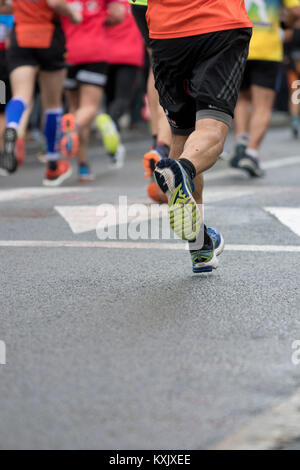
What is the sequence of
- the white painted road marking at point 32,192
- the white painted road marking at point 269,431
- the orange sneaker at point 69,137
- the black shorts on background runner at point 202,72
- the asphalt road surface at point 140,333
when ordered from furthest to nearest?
1. the orange sneaker at point 69,137
2. the white painted road marking at point 32,192
3. the black shorts on background runner at point 202,72
4. the asphalt road surface at point 140,333
5. the white painted road marking at point 269,431

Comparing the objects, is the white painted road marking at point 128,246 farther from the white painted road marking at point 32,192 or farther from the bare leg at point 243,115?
the bare leg at point 243,115

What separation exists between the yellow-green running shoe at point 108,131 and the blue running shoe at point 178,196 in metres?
5.36

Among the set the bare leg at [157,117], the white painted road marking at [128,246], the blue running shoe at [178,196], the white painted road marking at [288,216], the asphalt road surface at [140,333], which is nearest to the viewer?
the asphalt road surface at [140,333]

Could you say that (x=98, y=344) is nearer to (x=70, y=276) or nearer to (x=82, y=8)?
(x=70, y=276)

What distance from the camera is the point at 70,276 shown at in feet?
14.8

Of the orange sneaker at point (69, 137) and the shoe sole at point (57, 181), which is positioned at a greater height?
the orange sneaker at point (69, 137)

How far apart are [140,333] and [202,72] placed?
1391 millimetres

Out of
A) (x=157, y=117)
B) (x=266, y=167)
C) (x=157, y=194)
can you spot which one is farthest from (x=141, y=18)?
(x=266, y=167)

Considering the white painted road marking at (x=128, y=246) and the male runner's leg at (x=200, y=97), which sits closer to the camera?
the male runner's leg at (x=200, y=97)

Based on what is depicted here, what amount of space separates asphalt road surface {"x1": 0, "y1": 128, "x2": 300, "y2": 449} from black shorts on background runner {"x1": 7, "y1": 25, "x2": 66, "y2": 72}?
2053 millimetres

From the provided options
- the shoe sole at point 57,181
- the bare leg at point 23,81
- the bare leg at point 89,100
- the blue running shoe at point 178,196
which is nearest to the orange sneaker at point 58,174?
the shoe sole at point 57,181

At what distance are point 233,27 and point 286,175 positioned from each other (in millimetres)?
4661

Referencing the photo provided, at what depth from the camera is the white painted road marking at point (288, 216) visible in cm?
582

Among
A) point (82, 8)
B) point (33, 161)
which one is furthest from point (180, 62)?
point (33, 161)
